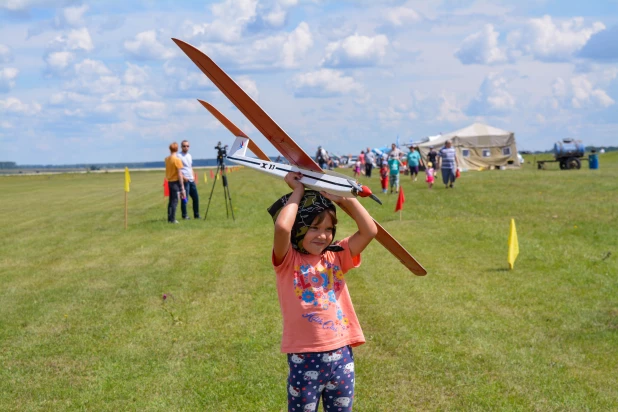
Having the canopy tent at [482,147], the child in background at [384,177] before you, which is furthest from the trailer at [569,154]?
the child in background at [384,177]

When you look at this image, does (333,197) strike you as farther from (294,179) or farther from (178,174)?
(178,174)

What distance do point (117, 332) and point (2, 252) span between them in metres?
8.56

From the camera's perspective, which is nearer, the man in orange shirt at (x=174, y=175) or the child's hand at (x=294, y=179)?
the child's hand at (x=294, y=179)

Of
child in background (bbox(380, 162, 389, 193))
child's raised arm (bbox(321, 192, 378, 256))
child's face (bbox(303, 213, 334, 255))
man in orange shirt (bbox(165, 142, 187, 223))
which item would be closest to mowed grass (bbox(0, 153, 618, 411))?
man in orange shirt (bbox(165, 142, 187, 223))

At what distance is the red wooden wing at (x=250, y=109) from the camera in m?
4.01

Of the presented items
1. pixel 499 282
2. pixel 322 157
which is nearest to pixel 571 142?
pixel 322 157

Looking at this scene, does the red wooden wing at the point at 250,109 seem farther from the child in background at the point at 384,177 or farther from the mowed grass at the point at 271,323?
the child in background at the point at 384,177

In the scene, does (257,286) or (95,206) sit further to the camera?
(95,206)

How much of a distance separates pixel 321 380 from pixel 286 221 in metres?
0.92

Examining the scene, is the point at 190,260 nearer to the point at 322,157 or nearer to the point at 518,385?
the point at 518,385

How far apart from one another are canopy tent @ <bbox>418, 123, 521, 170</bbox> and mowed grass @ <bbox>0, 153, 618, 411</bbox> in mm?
32095

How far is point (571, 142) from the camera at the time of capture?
45438 millimetres

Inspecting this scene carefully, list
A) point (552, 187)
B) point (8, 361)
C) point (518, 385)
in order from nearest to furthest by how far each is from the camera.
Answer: point (518, 385) < point (8, 361) < point (552, 187)

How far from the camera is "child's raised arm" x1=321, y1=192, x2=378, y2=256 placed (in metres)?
4.09
